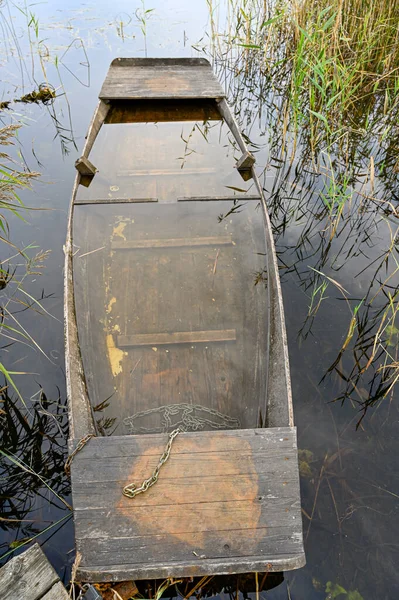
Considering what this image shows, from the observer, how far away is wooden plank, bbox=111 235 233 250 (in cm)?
318

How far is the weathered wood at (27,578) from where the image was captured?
1582 millimetres

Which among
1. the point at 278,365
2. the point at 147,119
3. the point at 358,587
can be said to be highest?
the point at 147,119

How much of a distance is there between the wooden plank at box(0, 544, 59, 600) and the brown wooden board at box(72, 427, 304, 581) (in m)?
0.14

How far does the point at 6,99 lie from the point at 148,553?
5927 mm

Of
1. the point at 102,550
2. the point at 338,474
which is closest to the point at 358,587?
the point at 338,474

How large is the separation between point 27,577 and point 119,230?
2314mm

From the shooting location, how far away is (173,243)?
3.19 m

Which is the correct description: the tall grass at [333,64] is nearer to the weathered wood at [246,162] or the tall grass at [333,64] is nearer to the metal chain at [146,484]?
the weathered wood at [246,162]

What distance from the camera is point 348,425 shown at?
8.71 ft

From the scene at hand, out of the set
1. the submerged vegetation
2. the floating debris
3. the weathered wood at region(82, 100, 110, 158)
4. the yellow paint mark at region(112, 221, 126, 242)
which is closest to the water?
the submerged vegetation

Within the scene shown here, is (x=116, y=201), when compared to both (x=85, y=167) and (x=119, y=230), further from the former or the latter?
(x=85, y=167)

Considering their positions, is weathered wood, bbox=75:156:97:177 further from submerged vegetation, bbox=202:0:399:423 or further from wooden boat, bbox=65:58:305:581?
submerged vegetation, bbox=202:0:399:423

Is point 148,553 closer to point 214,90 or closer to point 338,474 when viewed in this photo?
point 338,474

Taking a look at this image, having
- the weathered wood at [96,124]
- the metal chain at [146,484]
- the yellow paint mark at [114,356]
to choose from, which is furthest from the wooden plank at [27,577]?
the weathered wood at [96,124]
